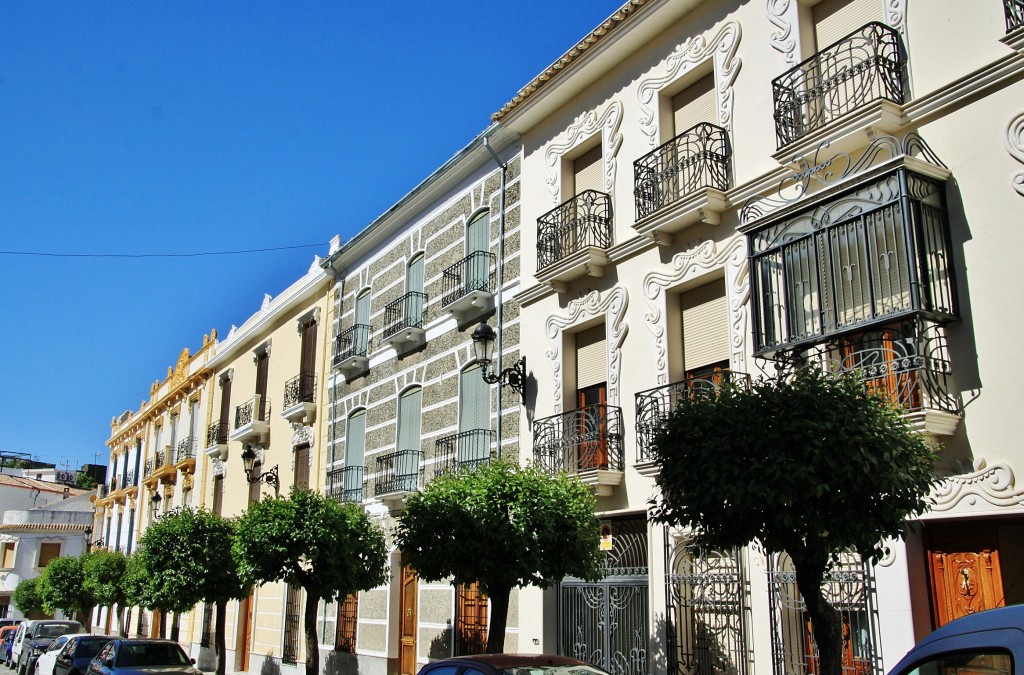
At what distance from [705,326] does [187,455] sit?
25631 mm

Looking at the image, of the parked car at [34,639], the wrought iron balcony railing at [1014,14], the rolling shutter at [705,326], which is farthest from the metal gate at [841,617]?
the parked car at [34,639]

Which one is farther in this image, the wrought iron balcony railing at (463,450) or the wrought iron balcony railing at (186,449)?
the wrought iron balcony railing at (186,449)

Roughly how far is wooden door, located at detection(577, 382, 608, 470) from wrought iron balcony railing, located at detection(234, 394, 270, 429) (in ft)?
48.0

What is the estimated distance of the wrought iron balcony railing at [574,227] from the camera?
45.0 ft

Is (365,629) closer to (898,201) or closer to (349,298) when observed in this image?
(349,298)

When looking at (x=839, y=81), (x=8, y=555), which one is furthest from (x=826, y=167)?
(x=8, y=555)

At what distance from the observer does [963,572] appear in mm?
8578

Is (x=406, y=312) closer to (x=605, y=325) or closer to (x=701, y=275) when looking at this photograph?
(x=605, y=325)

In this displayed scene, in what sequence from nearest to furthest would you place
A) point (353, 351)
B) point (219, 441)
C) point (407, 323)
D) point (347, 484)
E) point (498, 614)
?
point (498, 614) → point (407, 323) → point (347, 484) → point (353, 351) → point (219, 441)

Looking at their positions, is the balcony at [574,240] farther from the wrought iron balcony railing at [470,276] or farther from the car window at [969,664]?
the car window at [969,664]

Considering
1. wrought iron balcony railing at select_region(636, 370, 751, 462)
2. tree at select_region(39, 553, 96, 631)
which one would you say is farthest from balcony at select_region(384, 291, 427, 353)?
tree at select_region(39, 553, 96, 631)

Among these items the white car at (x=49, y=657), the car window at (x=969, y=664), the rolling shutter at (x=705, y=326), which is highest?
the rolling shutter at (x=705, y=326)

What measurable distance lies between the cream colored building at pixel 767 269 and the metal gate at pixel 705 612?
3cm

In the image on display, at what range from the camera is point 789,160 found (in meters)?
10.4
